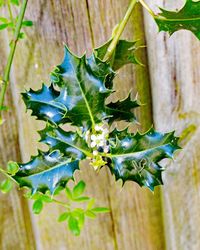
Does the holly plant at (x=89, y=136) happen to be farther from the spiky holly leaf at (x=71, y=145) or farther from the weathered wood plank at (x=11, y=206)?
the weathered wood plank at (x=11, y=206)

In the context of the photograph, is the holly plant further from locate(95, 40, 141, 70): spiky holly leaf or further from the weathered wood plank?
the weathered wood plank

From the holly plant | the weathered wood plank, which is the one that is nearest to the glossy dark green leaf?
the holly plant

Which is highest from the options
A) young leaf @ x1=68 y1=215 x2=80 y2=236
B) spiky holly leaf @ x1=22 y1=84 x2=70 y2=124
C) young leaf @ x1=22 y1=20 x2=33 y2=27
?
young leaf @ x1=22 y1=20 x2=33 y2=27

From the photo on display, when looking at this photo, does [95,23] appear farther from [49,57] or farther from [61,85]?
[61,85]

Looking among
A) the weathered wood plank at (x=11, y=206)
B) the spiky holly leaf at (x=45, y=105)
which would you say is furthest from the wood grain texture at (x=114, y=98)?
the spiky holly leaf at (x=45, y=105)

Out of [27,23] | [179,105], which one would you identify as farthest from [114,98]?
[27,23]
